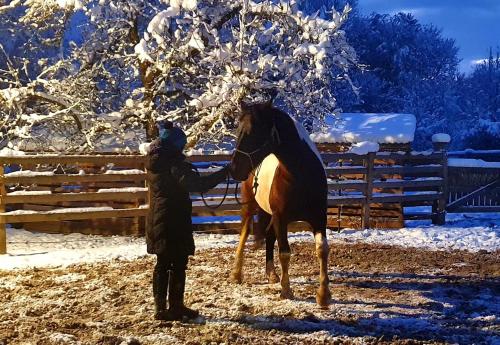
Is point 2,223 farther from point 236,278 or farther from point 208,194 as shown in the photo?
point 236,278

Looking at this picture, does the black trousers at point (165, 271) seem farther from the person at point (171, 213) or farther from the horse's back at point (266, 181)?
the horse's back at point (266, 181)

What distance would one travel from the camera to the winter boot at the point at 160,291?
4824mm

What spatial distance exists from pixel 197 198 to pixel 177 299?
6.07 metres

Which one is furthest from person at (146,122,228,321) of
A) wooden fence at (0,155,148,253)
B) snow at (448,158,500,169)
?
snow at (448,158,500,169)

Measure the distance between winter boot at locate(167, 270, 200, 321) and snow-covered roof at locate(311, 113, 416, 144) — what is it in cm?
776

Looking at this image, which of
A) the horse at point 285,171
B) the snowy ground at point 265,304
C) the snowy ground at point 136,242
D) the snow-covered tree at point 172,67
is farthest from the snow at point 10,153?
the horse at point 285,171

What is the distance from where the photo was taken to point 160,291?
484cm

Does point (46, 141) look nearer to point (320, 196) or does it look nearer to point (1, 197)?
point (1, 197)

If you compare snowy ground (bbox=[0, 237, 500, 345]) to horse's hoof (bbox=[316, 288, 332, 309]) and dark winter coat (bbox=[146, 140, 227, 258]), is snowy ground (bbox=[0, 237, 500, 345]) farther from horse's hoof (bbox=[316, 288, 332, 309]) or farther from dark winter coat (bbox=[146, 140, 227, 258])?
dark winter coat (bbox=[146, 140, 227, 258])

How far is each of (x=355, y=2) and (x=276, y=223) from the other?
27492 millimetres

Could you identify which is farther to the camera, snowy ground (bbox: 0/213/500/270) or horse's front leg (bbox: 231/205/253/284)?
snowy ground (bbox: 0/213/500/270)

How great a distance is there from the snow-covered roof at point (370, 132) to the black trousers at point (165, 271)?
774cm

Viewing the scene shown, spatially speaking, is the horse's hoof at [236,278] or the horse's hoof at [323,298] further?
the horse's hoof at [236,278]

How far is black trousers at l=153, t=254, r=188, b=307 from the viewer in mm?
4746
